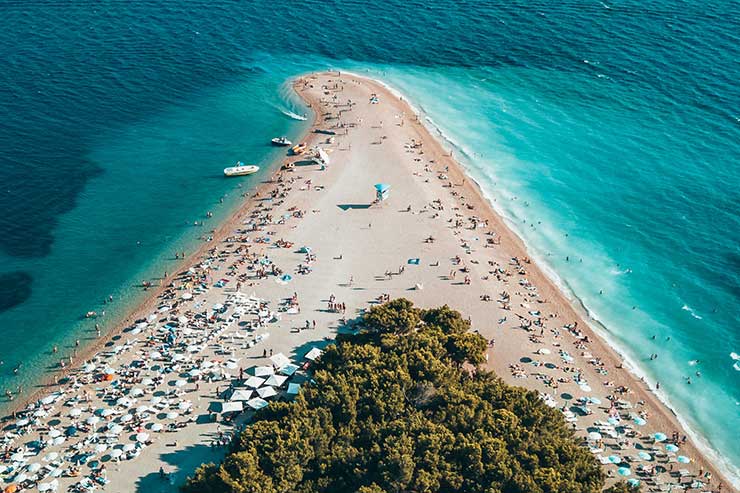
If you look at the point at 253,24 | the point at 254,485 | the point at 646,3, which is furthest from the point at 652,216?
the point at 253,24

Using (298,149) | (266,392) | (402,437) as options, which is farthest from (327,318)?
(298,149)

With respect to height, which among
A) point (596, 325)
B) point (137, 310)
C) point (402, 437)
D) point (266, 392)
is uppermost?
point (596, 325)

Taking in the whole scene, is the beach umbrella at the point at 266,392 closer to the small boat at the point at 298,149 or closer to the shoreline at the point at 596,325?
the shoreline at the point at 596,325

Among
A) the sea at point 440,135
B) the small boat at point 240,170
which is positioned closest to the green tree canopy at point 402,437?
the sea at point 440,135

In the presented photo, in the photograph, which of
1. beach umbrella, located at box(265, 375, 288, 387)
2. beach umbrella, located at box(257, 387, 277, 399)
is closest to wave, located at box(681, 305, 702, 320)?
beach umbrella, located at box(265, 375, 288, 387)

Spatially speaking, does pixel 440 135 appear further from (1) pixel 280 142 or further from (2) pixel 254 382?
(2) pixel 254 382

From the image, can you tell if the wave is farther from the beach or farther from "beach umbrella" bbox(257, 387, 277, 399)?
"beach umbrella" bbox(257, 387, 277, 399)

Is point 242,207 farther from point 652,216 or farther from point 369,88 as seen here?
point 652,216
